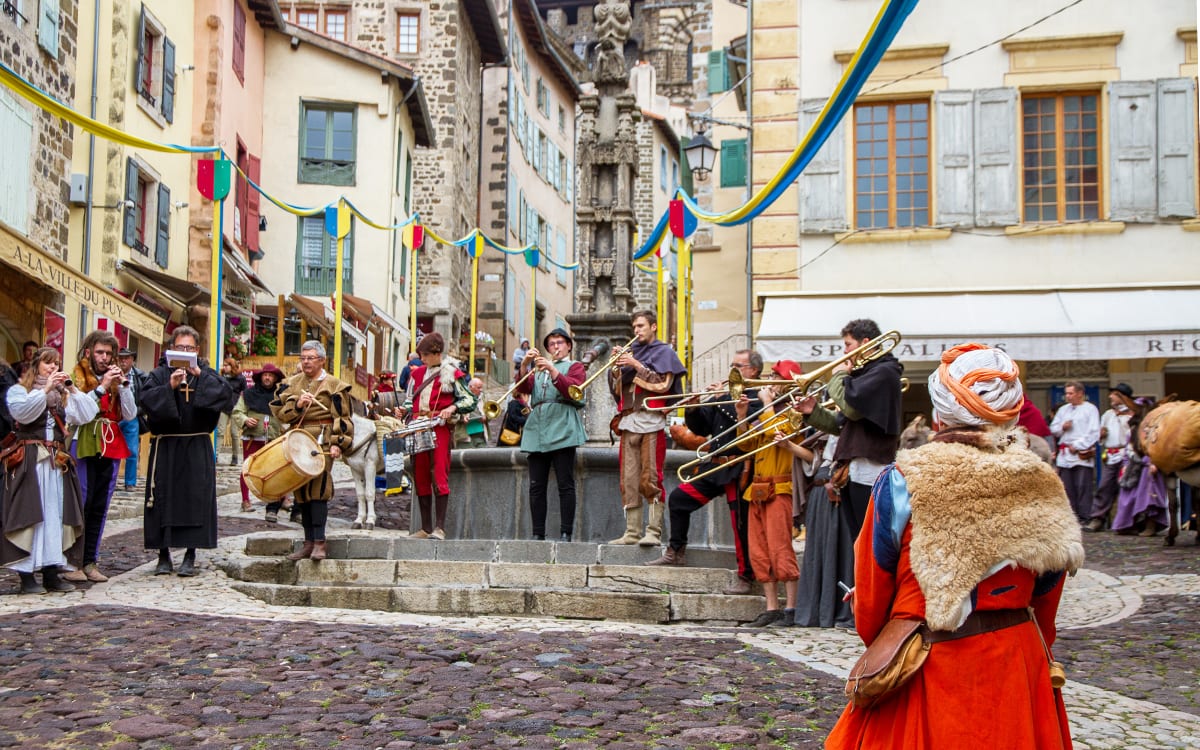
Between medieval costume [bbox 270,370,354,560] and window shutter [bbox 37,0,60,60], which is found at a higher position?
window shutter [bbox 37,0,60,60]

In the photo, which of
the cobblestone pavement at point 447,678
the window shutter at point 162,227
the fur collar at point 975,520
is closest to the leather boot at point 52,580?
the cobblestone pavement at point 447,678

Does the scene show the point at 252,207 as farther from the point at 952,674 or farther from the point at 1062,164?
the point at 952,674

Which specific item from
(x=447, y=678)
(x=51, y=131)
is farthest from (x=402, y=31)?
(x=447, y=678)

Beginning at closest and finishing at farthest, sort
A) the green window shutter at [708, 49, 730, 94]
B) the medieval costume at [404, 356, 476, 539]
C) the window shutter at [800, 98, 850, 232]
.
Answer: the medieval costume at [404, 356, 476, 539], the window shutter at [800, 98, 850, 232], the green window shutter at [708, 49, 730, 94]

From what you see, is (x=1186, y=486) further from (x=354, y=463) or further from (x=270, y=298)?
(x=270, y=298)

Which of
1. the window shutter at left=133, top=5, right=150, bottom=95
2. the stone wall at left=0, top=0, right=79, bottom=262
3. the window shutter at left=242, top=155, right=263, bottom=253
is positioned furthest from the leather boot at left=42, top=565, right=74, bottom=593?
the window shutter at left=242, top=155, right=263, bottom=253

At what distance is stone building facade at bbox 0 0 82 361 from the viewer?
1706 cm

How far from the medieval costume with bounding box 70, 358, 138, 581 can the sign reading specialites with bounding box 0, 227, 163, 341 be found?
534 cm

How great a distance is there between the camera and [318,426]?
407 inches

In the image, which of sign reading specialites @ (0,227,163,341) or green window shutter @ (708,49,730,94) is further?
green window shutter @ (708,49,730,94)

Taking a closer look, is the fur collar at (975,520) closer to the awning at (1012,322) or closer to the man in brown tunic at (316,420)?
the man in brown tunic at (316,420)

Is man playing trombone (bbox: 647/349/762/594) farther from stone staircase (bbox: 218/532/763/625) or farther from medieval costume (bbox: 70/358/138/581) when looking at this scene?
medieval costume (bbox: 70/358/138/581)

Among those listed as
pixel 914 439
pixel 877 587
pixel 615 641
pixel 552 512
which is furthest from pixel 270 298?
pixel 877 587

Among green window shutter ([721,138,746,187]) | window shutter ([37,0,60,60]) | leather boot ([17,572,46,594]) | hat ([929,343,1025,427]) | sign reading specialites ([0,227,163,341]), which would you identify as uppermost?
green window shutter ([721,138,746,187])
